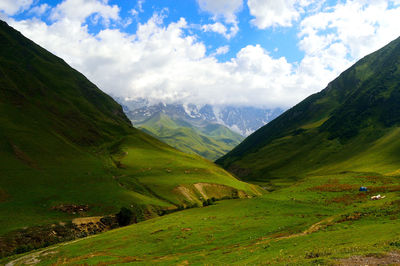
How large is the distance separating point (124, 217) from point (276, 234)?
226 feet

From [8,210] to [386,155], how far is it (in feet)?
692

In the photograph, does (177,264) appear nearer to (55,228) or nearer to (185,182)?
(55,228)

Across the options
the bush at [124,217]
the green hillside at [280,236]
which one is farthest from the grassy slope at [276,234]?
the bush at [124,217]

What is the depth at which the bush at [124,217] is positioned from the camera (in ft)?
327

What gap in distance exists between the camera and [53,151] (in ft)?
497

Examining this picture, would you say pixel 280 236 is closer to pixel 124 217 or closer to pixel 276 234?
pixel 276 234

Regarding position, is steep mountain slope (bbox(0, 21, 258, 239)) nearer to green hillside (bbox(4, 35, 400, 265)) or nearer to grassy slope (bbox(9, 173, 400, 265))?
green hillside (bbox(4, 35, 400, 265))

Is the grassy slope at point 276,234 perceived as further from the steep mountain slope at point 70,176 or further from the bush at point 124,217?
the steep mountain slope at point 70,176

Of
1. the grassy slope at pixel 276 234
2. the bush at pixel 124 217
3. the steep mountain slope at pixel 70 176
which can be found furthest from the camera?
the steep mountain slope at pixel 70 176

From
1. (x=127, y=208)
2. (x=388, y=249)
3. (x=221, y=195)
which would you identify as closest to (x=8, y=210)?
(x=127, y=208)

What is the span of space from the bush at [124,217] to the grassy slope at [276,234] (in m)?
35.6

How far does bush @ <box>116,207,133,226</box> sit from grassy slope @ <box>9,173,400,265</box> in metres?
35.6

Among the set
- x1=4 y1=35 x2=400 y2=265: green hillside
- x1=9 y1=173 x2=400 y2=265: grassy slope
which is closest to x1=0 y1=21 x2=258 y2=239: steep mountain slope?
x1=4 y1=35 x2=400 y2=265: green hillside

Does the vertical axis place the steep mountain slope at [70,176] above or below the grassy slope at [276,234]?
above
